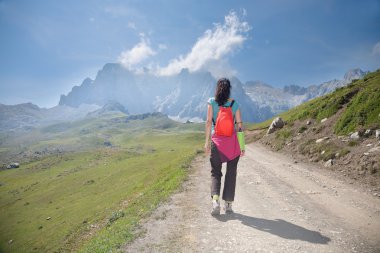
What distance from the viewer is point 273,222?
33.9 feet

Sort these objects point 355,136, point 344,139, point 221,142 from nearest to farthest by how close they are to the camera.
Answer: point 221,142 < point 355,136 < point 344,139

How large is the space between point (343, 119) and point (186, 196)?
19945 mm

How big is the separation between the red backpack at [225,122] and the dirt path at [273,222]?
3.33 meters

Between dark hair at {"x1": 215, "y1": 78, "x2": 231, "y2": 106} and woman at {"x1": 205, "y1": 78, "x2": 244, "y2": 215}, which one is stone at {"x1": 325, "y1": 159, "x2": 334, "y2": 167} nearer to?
woman at {"x1": 205, "y1": 78, "x2": 244, "y2": 215}

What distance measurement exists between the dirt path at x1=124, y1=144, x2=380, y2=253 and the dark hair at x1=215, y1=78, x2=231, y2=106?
4.51 meters

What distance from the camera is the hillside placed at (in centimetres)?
1839

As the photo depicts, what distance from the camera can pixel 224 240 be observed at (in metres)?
8.82

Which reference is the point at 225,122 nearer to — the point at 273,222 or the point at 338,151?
the point at 273,222

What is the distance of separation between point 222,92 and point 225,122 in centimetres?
112

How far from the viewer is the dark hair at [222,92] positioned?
10.5 metres

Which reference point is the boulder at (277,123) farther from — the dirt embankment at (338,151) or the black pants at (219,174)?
the black pants at (219,174)

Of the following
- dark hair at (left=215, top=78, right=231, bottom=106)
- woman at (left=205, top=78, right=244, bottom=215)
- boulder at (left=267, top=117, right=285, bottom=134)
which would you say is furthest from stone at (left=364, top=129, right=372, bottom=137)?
boulder at (left=267, top=117, right=285, bottom=134)

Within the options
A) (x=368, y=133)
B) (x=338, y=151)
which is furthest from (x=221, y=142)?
(x=368, y=133)

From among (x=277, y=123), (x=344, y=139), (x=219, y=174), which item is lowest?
(x=219, y=174)
